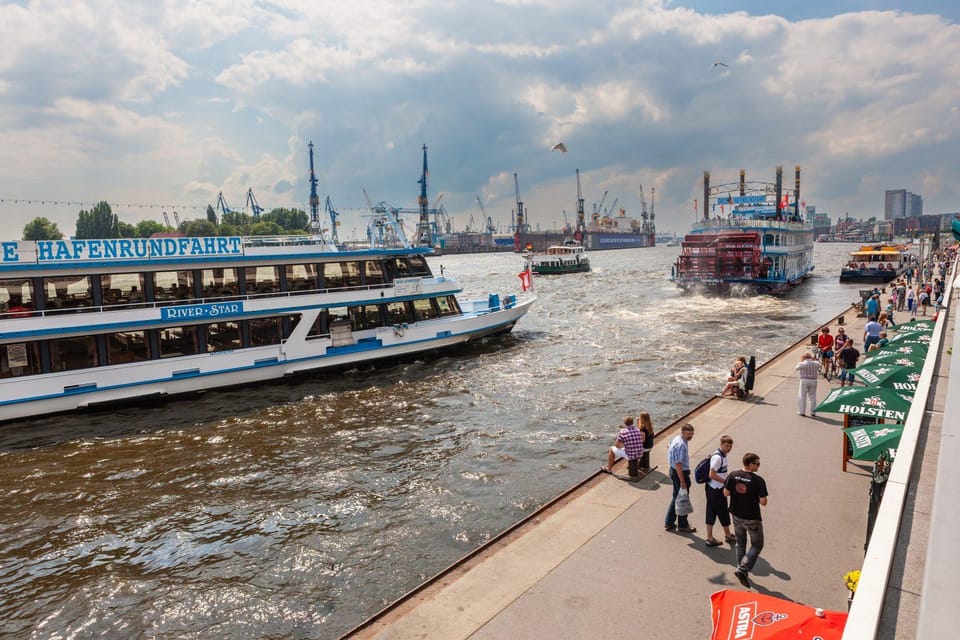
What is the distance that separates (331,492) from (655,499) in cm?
757

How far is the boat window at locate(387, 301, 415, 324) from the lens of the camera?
28406mm

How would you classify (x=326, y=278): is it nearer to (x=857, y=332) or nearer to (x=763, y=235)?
(x=857, y=332)

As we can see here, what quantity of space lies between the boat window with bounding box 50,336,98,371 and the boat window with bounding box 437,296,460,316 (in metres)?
15.1

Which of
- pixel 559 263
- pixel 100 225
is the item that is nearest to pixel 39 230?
pixel 100 225

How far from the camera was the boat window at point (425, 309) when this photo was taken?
2961 cm

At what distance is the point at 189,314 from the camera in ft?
73.7

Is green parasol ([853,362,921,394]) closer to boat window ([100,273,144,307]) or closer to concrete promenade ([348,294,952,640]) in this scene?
concrete promenade ([348,294,952,640])

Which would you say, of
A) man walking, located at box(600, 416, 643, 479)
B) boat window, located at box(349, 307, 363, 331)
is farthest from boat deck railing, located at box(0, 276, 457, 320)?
man walking, located at box(600, 416, 643, 479)

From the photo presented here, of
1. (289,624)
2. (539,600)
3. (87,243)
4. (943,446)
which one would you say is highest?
(87,243)

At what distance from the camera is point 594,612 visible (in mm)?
7727

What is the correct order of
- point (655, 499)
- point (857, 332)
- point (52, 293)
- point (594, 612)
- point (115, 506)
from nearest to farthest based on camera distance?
point (594, 612)
point (655, 499)
point (115, 506)
point (52, 293)
point (857, 332)

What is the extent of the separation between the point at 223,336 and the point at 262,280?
2.78m

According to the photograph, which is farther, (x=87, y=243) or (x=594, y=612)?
(x=87, y=243)

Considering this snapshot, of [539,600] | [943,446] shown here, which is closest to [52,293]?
[539,600]
